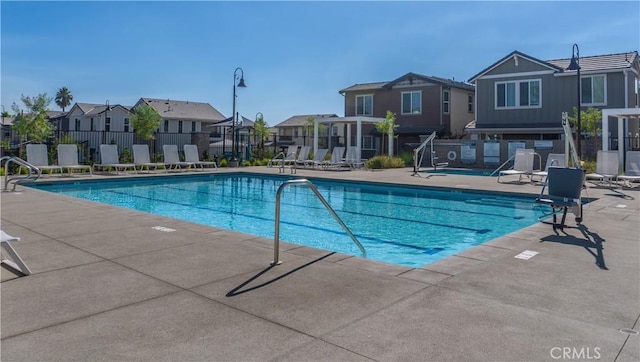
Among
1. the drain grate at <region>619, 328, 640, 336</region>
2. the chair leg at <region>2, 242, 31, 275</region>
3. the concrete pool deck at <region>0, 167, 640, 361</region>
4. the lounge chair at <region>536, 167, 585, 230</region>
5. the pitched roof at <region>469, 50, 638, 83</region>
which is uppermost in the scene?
the pitched roof at <region>469, 50, 638, 83</region>

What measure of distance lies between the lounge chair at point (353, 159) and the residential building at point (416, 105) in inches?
306

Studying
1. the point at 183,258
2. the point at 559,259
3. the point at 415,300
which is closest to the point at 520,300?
the point at 415,300

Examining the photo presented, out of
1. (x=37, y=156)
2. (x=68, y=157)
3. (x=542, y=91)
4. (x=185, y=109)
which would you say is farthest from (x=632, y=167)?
(x=185, y=109)

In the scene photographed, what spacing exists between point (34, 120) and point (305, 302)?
2032 centimetres

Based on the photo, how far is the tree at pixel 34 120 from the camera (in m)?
19.3

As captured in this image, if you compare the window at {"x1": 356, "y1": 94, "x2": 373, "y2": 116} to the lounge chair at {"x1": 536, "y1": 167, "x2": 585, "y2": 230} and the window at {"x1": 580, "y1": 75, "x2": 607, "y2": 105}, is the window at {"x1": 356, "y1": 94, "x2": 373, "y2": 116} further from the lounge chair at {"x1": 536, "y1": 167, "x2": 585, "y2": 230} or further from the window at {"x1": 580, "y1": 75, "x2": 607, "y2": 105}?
the lounge chair at {"x1": 536, "y1": 167, "x2": 585, "y2": 230}

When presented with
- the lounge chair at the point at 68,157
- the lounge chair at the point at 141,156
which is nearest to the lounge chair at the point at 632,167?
the lounge chair at the point at 141,156

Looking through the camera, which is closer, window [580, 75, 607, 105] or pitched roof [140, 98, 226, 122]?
window [580, 75, 607, 105]

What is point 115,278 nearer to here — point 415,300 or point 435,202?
point 415,300

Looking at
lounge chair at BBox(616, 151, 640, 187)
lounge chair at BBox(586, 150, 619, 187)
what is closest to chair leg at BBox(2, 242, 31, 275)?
lounge chair at BBox(586, 150, 619, 187)

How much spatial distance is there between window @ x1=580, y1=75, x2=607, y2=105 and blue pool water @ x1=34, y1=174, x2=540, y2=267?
1520 cm

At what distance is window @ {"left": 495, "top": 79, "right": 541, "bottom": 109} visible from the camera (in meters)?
25.4

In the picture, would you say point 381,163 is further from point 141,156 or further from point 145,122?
point 145,122

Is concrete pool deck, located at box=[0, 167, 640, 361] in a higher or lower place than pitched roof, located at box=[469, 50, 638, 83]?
lower
